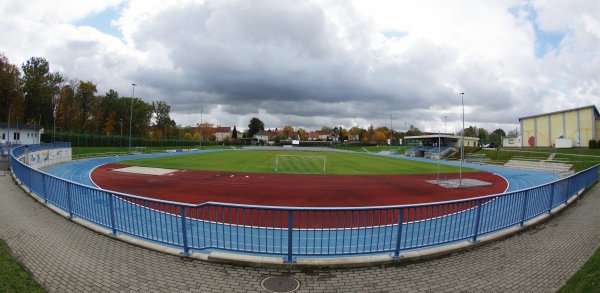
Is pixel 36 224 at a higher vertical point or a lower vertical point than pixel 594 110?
lower

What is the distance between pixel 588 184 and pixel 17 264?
2477cm

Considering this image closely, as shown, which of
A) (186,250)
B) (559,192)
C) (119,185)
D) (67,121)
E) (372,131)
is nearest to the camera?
(186,250)

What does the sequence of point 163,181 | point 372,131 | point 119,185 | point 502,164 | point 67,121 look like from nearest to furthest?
point 119,185
point 163,181
point 502,164
point 67,121
point 372,131

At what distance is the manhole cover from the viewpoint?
532 cm

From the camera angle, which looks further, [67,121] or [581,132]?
[67,121]

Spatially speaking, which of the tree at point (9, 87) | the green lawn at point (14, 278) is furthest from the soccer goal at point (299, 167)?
the tree at point (9, 87)

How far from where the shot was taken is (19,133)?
51.0m

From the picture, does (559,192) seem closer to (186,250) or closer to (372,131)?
(186,250)

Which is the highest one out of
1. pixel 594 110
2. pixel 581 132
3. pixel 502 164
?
pixel 594 110

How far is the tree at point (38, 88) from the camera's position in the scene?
58.4m

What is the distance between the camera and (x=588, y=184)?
16.8 meters

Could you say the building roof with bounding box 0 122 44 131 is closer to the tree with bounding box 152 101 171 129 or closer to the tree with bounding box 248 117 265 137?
the tree with bounding box 152 101 171 129

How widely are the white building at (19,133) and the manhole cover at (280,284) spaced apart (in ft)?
195

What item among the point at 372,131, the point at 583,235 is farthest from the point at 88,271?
the point at 372,131
